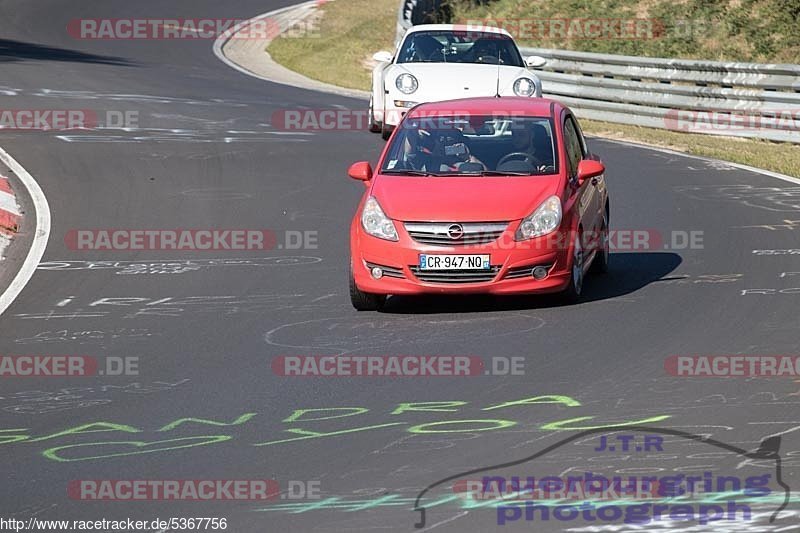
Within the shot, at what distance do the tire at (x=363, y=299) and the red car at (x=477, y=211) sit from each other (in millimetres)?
11

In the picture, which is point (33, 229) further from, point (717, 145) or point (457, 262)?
point (717, 145)

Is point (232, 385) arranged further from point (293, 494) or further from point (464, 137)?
point (464, 137)

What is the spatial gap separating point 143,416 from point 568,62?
20.4 m

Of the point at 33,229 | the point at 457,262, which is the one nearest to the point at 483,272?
the point at 457,262

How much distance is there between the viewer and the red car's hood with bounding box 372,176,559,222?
11.7 m

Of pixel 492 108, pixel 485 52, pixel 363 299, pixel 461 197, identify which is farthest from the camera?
pixel 485 52

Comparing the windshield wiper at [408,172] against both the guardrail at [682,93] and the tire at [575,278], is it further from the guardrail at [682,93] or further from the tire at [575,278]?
the guardrail at [682,93]

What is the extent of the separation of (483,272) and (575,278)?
2.67 ft

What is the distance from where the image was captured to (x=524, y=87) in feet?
69.2

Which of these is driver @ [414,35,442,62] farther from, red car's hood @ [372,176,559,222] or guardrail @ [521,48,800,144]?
red car's hood @ [372,176,559,222]

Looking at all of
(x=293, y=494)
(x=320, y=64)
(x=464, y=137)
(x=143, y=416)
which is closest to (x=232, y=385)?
(x=143, y=416)

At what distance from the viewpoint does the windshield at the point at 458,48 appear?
21984mm

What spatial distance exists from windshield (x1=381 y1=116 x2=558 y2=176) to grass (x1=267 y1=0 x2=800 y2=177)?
8240mm

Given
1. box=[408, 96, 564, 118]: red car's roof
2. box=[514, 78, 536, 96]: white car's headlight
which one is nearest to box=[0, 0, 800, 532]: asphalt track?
box=[514, 78, 536, 96]: white car's headlight
